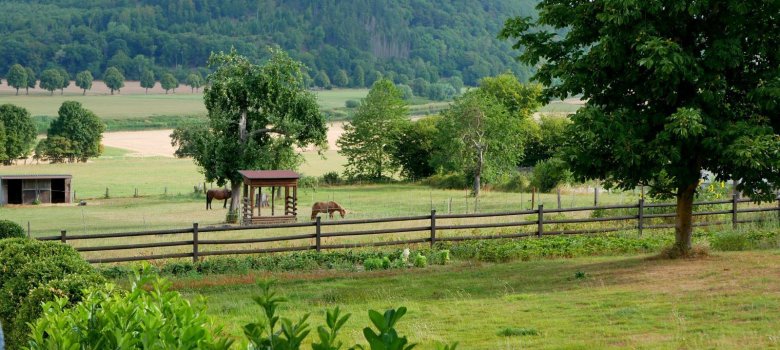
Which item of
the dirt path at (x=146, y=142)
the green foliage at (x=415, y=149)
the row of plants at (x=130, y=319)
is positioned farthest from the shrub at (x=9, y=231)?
the dirt path at (x=146, y=142)

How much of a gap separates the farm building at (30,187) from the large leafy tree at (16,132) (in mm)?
38081

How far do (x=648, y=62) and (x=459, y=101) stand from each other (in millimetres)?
46547

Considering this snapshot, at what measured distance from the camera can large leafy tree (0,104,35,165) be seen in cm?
9281

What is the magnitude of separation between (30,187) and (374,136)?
105 feet

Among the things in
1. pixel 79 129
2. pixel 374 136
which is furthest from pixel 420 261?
pixel 79 129

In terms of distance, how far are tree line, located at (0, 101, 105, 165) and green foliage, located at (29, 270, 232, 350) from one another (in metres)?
92.0

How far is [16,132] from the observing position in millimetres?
97875

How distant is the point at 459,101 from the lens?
6319cm

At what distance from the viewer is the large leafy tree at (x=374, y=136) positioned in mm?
76625

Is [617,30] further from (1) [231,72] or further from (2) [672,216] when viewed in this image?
(1) [231,72]

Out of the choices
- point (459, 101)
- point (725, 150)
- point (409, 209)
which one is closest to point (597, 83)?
point (725, 150)

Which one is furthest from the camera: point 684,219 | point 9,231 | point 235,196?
point 235,196

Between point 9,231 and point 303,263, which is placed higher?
point 9,231

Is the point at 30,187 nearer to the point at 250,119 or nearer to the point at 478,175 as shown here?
the point at 250,119
